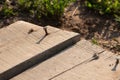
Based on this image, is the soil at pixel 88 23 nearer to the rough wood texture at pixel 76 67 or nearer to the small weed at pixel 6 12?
the small weed at pixel 6 12

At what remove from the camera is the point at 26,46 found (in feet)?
12.2

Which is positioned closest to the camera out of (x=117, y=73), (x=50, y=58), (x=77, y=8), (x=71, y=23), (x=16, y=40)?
(x=117, y=73)

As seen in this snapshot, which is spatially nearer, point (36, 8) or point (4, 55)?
point (4, 55)

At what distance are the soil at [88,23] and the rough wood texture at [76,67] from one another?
1.10 meters

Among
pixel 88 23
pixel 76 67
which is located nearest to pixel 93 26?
pixel 88 23

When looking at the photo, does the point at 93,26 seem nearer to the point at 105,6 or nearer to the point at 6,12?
the point at 105,6

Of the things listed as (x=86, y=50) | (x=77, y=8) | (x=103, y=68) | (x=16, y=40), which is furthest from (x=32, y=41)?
(x=77, y=8)

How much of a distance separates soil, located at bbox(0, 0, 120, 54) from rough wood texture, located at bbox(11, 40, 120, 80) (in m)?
1.10

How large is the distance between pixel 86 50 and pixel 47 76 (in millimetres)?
579

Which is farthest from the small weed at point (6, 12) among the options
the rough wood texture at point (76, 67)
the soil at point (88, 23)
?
the rough wood texture at point (76, 67)

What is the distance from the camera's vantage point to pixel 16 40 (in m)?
3.86

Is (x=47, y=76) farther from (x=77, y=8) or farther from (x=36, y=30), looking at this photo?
(x=77, y=8)

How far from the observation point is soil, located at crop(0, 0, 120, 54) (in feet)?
15.8

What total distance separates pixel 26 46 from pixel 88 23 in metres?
1.65
